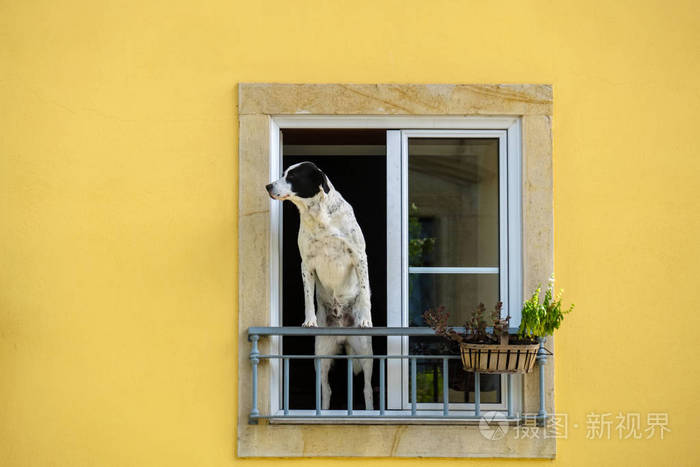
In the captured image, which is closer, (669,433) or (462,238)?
(669,433)

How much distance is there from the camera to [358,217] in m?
5.80

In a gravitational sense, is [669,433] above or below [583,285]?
below

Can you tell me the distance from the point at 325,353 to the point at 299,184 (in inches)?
35.4

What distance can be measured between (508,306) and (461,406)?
533 mm

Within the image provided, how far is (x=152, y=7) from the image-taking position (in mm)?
4051

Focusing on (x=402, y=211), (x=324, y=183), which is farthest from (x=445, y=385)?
(x=324, y=183)

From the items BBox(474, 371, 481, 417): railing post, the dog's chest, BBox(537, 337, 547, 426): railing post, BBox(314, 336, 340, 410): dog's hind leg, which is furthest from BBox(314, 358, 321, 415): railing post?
BBox(537, 337, 547, 426): railing post

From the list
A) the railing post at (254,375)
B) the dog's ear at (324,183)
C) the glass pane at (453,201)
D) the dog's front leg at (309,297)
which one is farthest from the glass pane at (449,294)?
the railing post at (254,375)

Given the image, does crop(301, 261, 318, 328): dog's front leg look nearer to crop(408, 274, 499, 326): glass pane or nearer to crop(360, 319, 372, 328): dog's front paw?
crop(360, 319, 372, 328): dog's front paw

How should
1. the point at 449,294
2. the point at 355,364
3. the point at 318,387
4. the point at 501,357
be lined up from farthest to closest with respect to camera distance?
the point at 355,364 → the point at 449,294 → the point at 318,387 → the point at 501,357

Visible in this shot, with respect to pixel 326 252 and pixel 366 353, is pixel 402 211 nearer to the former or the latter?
pixel 326 252

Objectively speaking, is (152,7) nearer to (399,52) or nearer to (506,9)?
(399,52)

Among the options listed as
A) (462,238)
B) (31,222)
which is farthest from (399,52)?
(31,222)

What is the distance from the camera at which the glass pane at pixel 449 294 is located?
4160mm
